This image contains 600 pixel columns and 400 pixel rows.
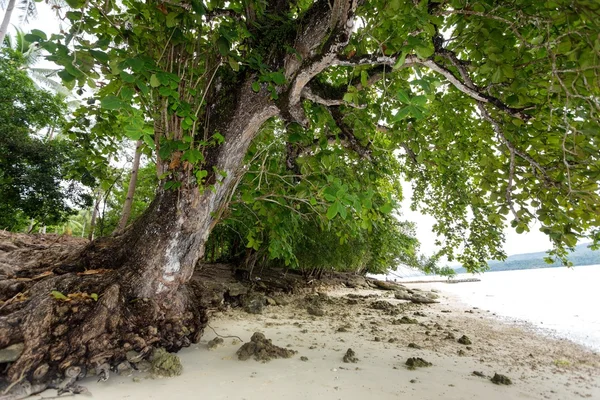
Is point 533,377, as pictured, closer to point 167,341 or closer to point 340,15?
point 167,341

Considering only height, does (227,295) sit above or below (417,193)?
below

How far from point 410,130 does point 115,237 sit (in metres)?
3.23

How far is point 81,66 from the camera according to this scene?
4.73ft

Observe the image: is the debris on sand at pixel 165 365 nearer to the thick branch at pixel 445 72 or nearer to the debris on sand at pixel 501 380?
the debris on sand at pixel 501 380

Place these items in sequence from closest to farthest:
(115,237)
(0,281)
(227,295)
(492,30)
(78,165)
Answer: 1. (492,30)
2. (0,281)
3. (115,237)
4. (78,165)
5. (227,295)

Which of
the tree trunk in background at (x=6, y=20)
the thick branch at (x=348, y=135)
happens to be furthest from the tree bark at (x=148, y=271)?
the tree trunk in background at (x=6, y=20)

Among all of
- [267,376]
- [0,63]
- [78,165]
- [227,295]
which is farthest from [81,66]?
[0,63]

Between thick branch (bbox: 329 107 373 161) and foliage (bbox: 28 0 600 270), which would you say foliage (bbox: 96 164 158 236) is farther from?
thick branch (bbox: 329 107 373 161)

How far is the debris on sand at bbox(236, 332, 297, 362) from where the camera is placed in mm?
2289

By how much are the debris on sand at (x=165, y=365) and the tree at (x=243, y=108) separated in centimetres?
21

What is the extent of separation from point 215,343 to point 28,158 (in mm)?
9838

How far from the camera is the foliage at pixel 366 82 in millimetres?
1506

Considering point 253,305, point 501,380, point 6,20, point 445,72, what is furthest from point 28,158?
point 501,380

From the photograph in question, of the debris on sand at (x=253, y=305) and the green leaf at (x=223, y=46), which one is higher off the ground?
the green leaf at (x=223, y=46)
